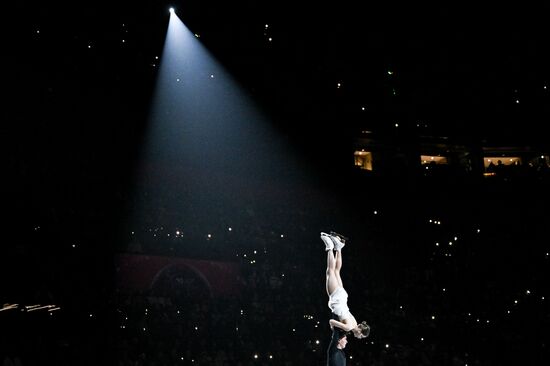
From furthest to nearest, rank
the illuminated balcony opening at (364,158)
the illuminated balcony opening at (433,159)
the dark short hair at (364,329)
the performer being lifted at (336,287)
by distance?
the illuminated balcony opening at (433,159) < the illuminated balcony opening at (364,158) < the performer being lifted at (336,287) < the dark short hair at (364,329)

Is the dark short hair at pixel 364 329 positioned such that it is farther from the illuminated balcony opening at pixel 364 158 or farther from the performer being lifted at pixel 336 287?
the illuminated balcony opening at pixel 364 158

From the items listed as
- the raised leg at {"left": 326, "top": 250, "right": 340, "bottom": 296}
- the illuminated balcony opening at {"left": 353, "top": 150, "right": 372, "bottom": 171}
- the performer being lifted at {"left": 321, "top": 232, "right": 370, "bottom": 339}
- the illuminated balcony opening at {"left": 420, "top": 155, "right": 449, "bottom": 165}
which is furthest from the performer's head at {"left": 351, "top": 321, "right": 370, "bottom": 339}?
the illuminated balcony opening at {"left": 420, "top": 155, "right": 449, "bottom": 165}

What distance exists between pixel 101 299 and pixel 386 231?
9.27 m

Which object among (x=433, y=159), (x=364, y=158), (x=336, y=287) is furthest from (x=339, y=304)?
(x=433, y=159)

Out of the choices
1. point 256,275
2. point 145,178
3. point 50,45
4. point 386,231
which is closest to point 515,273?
point 386,231

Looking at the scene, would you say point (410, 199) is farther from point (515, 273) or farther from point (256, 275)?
point (256, 275)

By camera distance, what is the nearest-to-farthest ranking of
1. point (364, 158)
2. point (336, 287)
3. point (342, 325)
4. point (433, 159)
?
point (342, 325) → point (336, 287) → point (364, 158) → point (433, 159)

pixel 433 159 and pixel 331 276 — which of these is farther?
pixel 433 159

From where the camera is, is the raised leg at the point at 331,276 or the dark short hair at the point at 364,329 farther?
the raised leg at the point at 331,276

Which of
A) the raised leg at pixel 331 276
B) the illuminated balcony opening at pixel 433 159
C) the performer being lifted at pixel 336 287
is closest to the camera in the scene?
the performer being lifted at pixel 336 287

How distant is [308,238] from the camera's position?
1462 cm

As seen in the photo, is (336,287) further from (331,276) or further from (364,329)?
(364,329)

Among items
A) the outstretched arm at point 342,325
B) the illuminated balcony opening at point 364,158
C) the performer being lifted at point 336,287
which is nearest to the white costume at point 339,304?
the performer being lifted at point 336,287

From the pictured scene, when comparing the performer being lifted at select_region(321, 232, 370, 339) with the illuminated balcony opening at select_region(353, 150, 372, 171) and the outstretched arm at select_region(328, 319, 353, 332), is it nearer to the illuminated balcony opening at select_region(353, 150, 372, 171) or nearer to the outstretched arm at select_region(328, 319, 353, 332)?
the outstretched arm at select_region(328, 319, 353, 332)
